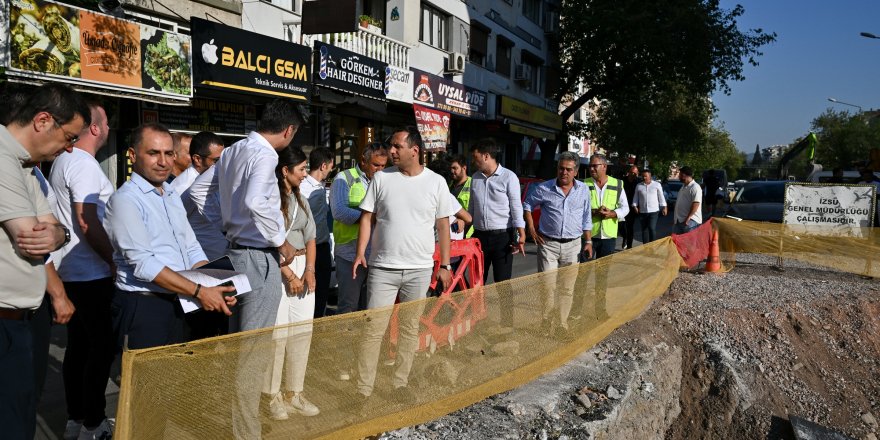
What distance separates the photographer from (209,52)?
10531mm

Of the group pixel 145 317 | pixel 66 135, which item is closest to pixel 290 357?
pixel 145 317

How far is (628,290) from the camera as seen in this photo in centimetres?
650

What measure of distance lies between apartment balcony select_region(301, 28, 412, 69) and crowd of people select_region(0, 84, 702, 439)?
363 inches

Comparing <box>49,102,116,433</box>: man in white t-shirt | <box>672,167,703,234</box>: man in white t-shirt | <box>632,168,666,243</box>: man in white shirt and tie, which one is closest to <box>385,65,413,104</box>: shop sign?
<box>632,168,666,243</box>: man in white shirt and tie

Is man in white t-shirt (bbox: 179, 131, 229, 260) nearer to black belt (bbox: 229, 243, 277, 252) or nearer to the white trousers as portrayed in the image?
black belt (bbox: 229, 243, 277, 252)

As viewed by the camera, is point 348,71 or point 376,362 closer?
point 376,362

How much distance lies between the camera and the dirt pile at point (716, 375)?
422 centimetres

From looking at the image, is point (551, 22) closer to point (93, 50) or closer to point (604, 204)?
point (93, 50)

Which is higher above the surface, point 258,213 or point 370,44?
point 370,44

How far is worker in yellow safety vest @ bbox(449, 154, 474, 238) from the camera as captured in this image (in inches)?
251

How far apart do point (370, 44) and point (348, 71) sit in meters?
1.93

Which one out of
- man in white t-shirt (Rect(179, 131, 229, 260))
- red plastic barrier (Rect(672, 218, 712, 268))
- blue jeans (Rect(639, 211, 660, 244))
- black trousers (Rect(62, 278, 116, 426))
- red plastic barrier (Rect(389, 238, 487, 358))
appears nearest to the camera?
black trousers (Rect(62, 278, 116, 426))

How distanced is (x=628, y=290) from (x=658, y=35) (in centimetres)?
2159

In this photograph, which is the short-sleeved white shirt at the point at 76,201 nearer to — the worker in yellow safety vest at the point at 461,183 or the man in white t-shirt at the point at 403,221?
the man in white t-shirt at the point at 403,221
